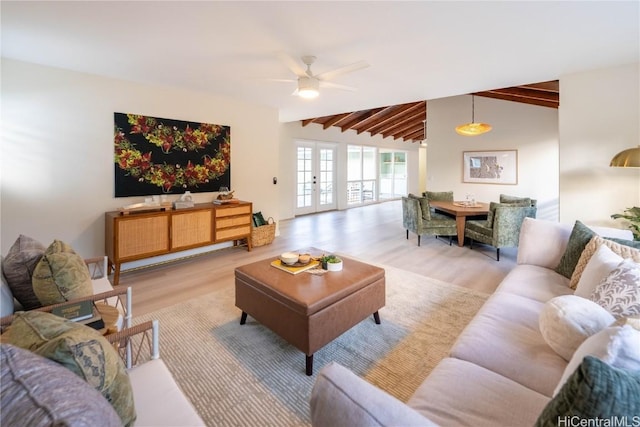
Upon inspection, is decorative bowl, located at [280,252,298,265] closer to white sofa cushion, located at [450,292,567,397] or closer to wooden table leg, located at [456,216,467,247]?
white sofa cushion, located at [450,292,567,397]

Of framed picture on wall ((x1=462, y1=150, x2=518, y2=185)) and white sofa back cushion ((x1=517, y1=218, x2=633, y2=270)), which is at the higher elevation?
framed picture on wall ((x1=462, y1=150, x2=518, y2=185))

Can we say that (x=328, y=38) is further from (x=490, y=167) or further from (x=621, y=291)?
(x=490, y=167)

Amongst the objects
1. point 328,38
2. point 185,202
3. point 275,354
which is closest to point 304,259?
point 275,354

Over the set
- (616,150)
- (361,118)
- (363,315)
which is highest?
(361,118)

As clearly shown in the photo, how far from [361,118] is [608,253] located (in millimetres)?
7297

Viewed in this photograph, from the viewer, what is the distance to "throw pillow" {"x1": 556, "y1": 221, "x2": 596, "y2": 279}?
7.27 feet

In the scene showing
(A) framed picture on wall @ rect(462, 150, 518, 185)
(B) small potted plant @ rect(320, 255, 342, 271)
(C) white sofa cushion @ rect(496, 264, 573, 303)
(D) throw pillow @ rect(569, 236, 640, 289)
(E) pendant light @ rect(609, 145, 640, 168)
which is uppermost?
(A) framed picture on wall @ rect(462, 150, 518, 185)

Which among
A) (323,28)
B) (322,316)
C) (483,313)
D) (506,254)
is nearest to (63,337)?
(322,316)

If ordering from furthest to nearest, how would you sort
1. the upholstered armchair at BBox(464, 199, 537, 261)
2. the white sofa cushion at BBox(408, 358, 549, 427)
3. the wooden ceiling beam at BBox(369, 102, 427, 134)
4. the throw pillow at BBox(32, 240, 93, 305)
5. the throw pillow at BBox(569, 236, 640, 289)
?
the wooden ceiling beam at BBox(369, 102, 427, 134) → the upholstered armchair at BBox(464, 199, 537, 261) → the throw pillow at BBox(569, 236, 640, 289) → the throw pillow at BBox(32, 240, 93, 305) → the white sofa cushion at BBox(408, 358, 549, 427)

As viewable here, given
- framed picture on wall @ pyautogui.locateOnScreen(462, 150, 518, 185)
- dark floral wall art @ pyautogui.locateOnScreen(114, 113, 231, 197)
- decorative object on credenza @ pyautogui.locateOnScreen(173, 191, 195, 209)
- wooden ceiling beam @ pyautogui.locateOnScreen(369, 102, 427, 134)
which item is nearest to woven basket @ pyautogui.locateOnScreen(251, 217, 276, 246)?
dark floral wall art @ pyautogui.locateOnScreen(114, 113, 231, 197)

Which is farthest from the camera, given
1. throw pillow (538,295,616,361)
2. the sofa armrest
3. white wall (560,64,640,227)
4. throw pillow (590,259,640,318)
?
white wall (560,64,640,227)

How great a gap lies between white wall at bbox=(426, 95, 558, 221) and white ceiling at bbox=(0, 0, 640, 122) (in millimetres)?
3049

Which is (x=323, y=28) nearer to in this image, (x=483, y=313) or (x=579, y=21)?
(x=579, y=21)

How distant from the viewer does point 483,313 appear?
180cm
